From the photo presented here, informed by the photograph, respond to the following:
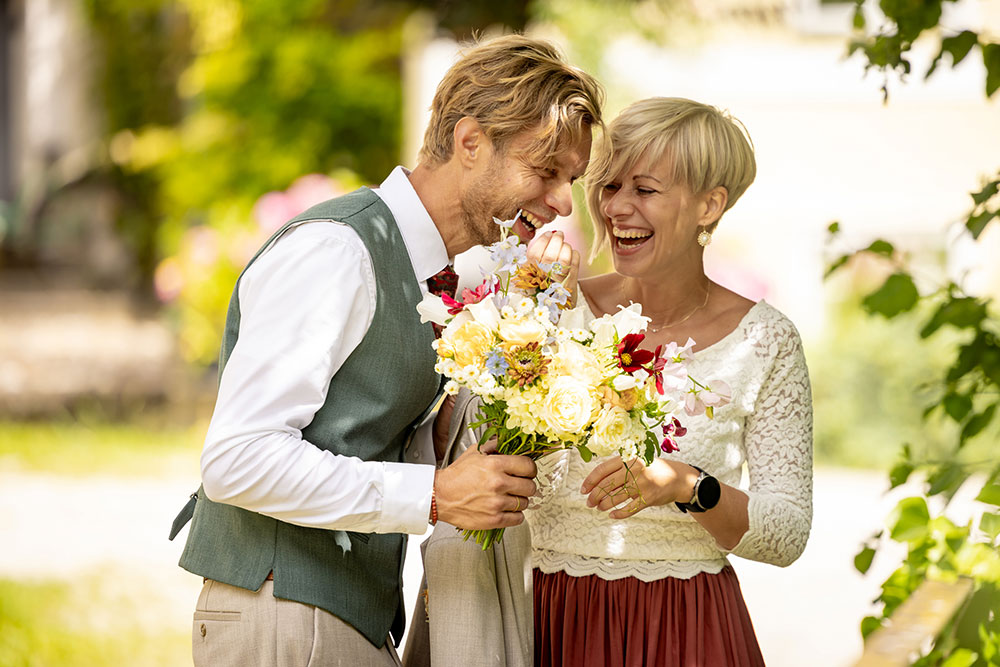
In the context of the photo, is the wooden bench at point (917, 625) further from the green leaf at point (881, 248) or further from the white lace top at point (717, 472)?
the green leaf at point (881, 248)

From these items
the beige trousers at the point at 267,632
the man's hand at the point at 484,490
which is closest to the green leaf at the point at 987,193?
the man's hand at the point at 484,490

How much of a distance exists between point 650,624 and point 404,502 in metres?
0.80

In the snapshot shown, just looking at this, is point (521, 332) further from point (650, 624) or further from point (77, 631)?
point (77, 631)

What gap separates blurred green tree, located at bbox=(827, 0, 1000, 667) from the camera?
2387mm

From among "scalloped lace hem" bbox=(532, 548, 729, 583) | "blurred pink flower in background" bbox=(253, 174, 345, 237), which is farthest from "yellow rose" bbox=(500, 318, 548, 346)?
"blurred pink flower in background" bbox=(253, 174, 345, 237)

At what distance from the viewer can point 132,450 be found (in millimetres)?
9680

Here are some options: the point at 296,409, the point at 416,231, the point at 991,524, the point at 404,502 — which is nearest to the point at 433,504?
the point at 404,502

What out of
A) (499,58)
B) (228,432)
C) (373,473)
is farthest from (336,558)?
(499,58)

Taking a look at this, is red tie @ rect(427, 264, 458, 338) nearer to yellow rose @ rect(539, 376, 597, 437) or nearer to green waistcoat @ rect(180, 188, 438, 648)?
green waistcoat @ rect(180, 188, 438, 648)

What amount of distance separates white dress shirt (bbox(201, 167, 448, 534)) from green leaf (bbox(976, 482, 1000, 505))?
1.16 metres

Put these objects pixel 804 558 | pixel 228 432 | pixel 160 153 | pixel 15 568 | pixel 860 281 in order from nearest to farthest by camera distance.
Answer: pixel 228 432
pixel 15 568
pixel 804 558
pixel 860 281
pixel 160 153

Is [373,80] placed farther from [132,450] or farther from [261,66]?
[132,450]

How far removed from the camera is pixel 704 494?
2.50 meters

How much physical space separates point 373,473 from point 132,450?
8.01 metres
